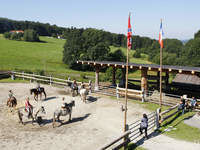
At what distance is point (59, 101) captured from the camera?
53.7 feet

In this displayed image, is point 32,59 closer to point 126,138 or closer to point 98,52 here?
point 98,52

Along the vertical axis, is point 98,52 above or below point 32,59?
above

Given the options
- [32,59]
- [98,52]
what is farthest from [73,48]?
[32,59]

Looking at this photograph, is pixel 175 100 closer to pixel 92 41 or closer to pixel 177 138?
pixel 177 138

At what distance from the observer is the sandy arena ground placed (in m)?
9.26

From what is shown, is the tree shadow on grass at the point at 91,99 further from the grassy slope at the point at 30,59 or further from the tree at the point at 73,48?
the tree at the point at 73,48

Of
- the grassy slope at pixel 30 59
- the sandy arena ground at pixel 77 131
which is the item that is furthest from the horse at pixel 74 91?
the grassy slope at pixel 30 59

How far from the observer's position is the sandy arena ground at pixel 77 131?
364 inches

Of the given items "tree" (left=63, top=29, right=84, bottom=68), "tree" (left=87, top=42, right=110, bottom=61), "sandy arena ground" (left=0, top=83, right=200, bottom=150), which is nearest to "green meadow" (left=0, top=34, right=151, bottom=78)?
"tree" (left=63, top=29, right=84, bottom=68)

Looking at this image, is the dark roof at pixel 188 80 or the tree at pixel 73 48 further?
the tree at pixel 73 48

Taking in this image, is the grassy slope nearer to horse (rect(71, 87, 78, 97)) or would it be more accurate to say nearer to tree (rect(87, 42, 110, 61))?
tree (rect(87, 42, 110, 61))

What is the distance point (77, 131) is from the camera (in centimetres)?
1079

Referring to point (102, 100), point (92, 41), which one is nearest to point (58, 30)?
point (92, 41)

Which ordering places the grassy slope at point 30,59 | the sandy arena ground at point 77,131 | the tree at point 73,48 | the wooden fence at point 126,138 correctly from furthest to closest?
the tree at point 73,48
the grassy slope at point 30,59
the sandy arena ground at point 77,131
the wooden fence at point 126,138
